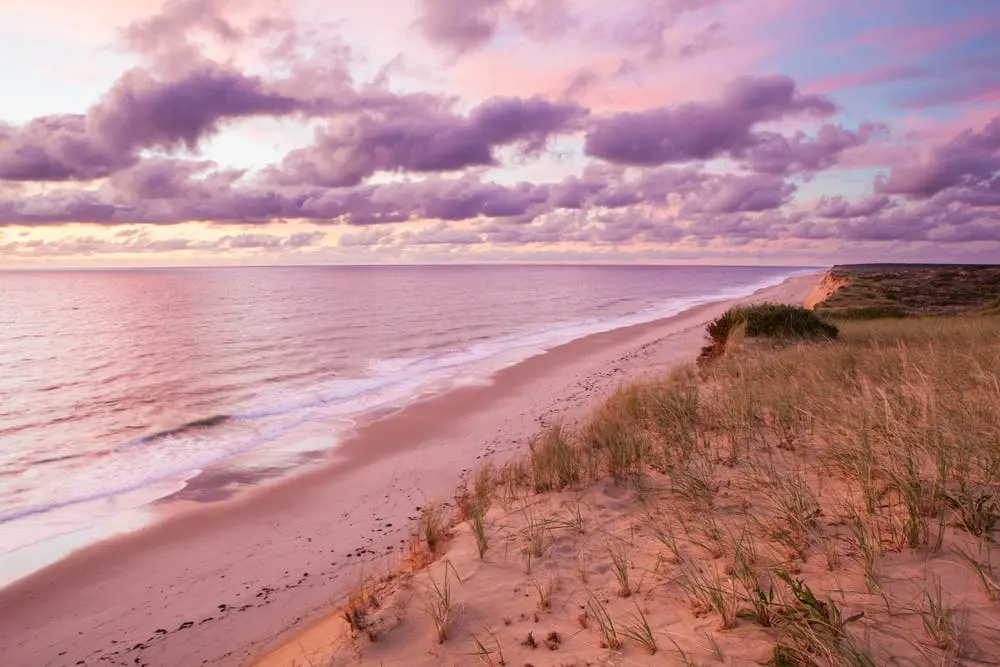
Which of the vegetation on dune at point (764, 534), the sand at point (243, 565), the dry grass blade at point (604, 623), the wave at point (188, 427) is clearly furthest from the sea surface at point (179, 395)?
the dry grass blade at point (604, 623)

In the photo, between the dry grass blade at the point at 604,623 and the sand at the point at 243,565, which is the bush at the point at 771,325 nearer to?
the sand at the point at 243,565

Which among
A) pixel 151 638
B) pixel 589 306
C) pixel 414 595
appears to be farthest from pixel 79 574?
pixel 589 306

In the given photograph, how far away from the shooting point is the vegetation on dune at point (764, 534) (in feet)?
12.2

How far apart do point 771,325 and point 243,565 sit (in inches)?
747

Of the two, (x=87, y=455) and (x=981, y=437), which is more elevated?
(x=981, y=437)

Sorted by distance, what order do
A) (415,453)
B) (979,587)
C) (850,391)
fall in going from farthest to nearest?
(415,453) → (850,391) → (979,587)

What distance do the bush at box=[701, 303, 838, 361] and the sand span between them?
9.56 m

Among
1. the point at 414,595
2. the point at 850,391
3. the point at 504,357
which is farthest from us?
the point at 504,357

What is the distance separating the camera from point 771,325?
20.5m

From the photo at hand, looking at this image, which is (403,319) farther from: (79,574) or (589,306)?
(79,574)

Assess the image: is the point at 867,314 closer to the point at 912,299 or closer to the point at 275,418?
the point at 912,299

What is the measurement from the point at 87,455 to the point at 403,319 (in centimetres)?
3493

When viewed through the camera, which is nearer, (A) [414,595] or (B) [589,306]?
(A) [414,595]

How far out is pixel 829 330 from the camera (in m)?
20.4
